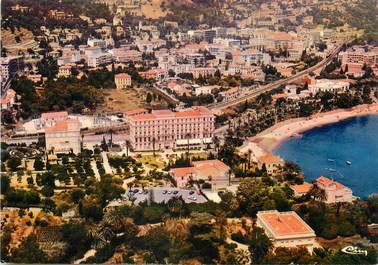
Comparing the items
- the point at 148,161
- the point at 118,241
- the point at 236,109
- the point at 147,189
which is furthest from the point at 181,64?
the point at 118,241

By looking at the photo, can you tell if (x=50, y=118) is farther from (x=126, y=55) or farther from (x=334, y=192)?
(x=126, y=55)

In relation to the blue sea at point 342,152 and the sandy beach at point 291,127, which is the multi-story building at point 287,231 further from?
the sandy beach at point 291,127

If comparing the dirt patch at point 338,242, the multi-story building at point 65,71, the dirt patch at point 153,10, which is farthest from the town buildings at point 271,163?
the dirt patch at point 153,10

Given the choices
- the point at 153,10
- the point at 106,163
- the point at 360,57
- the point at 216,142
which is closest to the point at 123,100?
the point at 216,142

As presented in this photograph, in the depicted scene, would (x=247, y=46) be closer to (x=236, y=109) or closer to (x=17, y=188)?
(x=236, y=109)

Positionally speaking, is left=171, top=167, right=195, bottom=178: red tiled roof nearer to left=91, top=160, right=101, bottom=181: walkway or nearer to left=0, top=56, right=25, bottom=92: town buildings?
left=91, top=160, right=101, bottom=181: walkway
